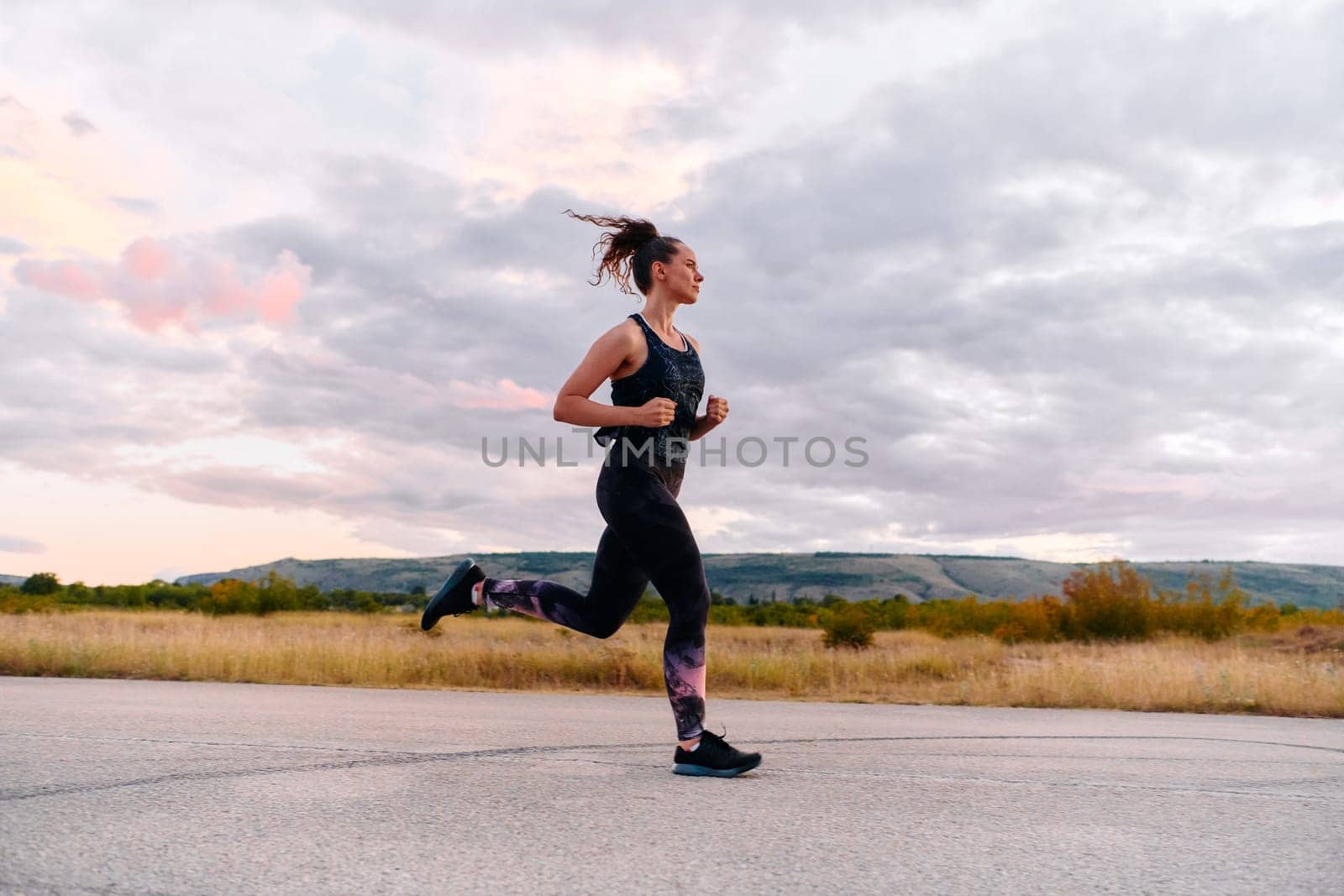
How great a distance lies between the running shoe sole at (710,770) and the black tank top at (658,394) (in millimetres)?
1269

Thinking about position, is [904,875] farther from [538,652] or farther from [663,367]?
[538,652]

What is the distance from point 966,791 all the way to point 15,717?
5257 mm

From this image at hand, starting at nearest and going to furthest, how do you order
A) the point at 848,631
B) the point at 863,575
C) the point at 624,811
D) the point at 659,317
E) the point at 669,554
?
the point at 624,811 < the point at 669,554 < the point at 659,317 < the point at 848,631 < the point at 863,575

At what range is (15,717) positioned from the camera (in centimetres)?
616

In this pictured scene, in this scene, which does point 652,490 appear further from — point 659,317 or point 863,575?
point 863,575

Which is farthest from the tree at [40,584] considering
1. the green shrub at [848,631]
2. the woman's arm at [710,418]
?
the woman's arm at [710,418]

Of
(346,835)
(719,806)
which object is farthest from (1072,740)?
(346,835)

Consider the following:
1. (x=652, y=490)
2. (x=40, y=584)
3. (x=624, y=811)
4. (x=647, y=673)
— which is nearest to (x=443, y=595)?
(x=652, y=490)

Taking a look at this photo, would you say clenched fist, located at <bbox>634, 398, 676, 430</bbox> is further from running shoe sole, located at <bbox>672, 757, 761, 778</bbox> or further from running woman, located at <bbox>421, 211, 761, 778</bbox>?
running shoe sole, located at <bbox>672, 757, 761, 778</bbox>

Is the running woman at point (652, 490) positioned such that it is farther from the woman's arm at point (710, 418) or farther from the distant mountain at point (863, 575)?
the distant mountain at point (863, 575)

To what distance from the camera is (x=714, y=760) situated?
436 cm

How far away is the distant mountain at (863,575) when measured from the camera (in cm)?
13912

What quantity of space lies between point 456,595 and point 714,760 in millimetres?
1587

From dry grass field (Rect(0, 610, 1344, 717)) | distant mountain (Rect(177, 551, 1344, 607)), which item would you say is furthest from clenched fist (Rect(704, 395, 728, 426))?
distant mountain (Rect(177, 551, 1344, 607))
